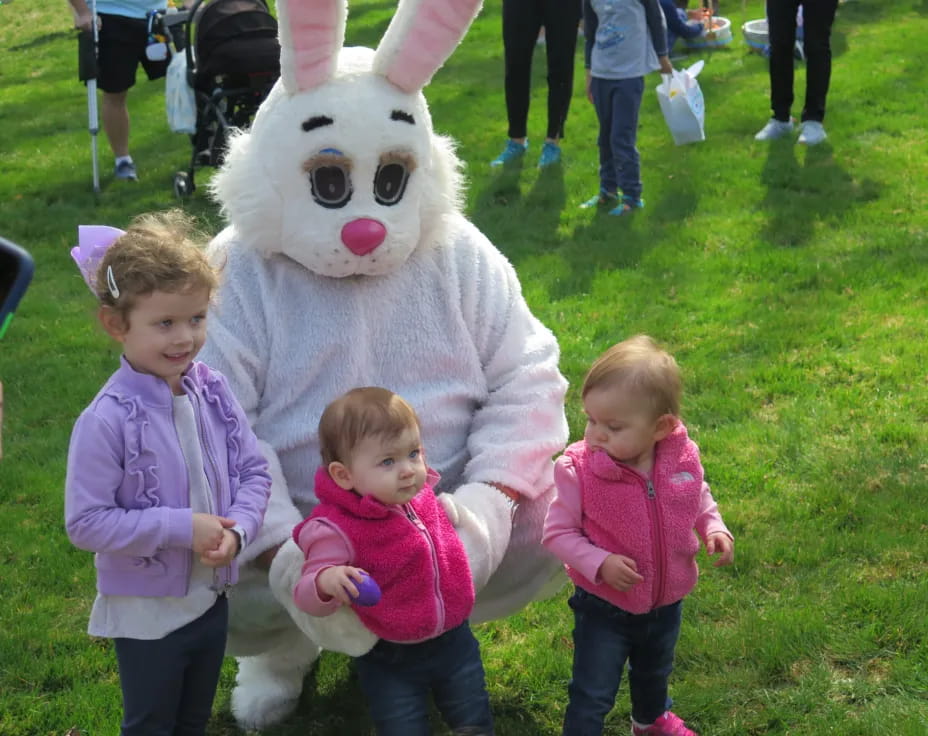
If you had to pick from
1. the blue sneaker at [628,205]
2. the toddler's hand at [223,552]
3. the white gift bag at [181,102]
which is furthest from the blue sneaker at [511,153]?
the toddler's hand at [223,552]

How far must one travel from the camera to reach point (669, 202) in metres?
6.64

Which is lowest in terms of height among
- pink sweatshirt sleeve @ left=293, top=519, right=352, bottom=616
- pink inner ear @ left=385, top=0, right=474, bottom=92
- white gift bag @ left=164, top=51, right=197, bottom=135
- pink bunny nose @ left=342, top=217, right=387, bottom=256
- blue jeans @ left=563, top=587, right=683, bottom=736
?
white gift bag @ left=164, top=51, right=197, bottom=135

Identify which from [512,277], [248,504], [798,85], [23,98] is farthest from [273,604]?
[23,98]

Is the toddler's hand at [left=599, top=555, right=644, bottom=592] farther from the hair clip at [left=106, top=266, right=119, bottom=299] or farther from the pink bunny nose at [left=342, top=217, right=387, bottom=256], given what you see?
the hair clip at [left=106, top=266, right=119, bottom=299]

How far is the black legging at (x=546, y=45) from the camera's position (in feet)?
23.5

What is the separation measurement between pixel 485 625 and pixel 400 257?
3.76 ft

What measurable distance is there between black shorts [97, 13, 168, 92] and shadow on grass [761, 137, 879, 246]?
3.88 m

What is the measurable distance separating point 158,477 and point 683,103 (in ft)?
17.5

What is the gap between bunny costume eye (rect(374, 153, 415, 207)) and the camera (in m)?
2.76

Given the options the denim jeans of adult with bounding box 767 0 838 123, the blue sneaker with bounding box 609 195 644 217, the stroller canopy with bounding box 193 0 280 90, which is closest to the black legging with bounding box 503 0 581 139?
the blue sneaker with bounding box 609 195 644 217

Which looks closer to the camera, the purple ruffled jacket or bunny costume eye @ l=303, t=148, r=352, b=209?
the purple ruffled jacket

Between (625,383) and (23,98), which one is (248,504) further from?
(23,98)

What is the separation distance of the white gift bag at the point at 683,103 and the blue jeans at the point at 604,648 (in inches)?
Answer: 190

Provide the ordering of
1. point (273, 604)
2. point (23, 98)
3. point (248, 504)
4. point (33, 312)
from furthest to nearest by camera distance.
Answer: point (23, 98) < point (33, 312) < point (273, 604) < point (248, 504)
